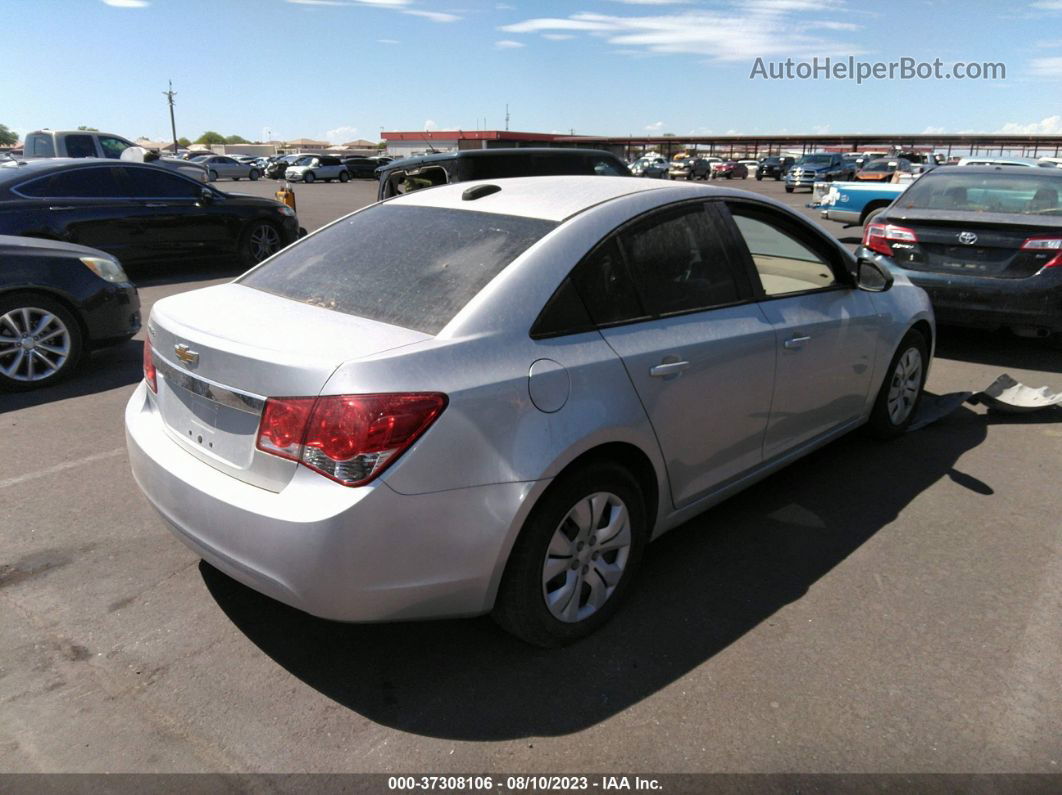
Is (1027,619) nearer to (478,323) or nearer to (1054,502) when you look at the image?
(1054,502)

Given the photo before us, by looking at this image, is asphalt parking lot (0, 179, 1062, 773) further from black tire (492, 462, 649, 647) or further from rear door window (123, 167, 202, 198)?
rear door window (123, 167, 202, 198)

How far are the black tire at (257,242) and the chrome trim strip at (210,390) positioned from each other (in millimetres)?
8649

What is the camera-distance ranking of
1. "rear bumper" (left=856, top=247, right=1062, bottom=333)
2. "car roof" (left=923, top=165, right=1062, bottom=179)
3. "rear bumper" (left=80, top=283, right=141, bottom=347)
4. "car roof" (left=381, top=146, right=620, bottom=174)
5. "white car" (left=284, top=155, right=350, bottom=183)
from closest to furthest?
"rear bumper" (left=80, top=283, right=141, bottom=347), "rear bumper" (left=856, top=247, right=1062, bottom=333), "car roof" (left=923, top=165, right=1062, bottom=179), "car roof" (left=381, top=146, right=620, bottom=174), "white car" (left=284, top=155, right=350, bottom=183)

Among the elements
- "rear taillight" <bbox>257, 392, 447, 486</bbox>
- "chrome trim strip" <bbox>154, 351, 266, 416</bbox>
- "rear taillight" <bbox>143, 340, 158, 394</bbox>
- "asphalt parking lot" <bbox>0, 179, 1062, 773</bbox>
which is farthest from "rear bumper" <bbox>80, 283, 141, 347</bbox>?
"rear taillight" <bbox>257, 392, 447, 486</bbox>

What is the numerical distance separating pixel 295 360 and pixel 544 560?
1.04 m

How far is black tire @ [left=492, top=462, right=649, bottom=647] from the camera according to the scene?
2.69m

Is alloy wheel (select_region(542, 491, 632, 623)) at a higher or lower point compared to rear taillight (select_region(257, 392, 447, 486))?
lower

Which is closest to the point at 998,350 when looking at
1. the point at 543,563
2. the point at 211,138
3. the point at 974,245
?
the point at 974,245

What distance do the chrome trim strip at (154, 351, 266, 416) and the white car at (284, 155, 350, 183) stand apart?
4687 centimetres

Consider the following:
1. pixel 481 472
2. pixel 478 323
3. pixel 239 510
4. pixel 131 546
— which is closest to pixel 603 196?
pixel 478 323

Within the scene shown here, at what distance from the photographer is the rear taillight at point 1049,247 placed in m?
6.52

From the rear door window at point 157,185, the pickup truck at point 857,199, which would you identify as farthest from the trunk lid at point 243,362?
the pickup truck at point 857,199

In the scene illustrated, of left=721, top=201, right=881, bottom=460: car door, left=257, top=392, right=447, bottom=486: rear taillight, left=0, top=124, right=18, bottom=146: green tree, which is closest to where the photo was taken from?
left=257, top=392, right=447, bottom=486: rear taillight

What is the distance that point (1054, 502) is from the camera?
427 centimetres
